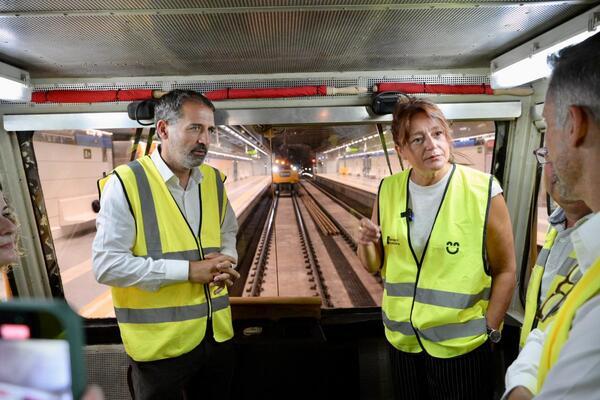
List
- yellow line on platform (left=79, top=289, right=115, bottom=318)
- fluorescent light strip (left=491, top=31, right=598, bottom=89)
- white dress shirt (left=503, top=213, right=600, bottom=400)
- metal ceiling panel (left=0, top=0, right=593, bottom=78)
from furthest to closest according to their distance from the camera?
yellow line on platform (left=79, top=289, right=115, bottom=318) → fluorescent light strip (left=491, top=31, right=598, bottom=89) → metal ceiling panel (left=0, top=0, right=593, bottom=78) → white dress shirt (left=503, top=213, right=600, bottom=400)

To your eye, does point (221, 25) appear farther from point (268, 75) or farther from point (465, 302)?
point (465, 302)

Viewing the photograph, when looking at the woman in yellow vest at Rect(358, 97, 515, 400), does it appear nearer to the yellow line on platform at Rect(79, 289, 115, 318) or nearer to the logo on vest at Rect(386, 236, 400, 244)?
the logo on vest at Rect(386, 236, 400, 244)

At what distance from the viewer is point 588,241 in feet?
2.91

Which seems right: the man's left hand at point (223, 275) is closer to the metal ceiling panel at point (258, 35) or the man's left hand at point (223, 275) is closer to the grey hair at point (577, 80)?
the metal ceiling panel at point (258, 35)

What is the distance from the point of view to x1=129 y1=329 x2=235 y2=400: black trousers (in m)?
1.88

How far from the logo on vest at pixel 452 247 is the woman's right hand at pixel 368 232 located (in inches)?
14.2

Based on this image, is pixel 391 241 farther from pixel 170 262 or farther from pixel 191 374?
pixel 191 374

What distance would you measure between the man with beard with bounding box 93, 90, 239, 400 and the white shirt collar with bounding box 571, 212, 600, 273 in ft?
5.16

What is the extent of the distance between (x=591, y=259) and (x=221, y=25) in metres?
1.84

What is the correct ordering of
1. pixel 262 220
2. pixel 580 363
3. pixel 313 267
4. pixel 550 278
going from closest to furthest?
pixel 580 363 < pixel 550 278 < pixel 313 267 < pixel 262 220

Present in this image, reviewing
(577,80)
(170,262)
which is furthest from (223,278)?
(577,80)

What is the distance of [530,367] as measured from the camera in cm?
110

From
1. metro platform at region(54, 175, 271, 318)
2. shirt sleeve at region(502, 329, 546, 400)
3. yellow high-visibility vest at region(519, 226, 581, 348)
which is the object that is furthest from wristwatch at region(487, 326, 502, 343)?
metro platform at region(54, 175, 271, 318)

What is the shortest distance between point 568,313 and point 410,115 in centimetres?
133
